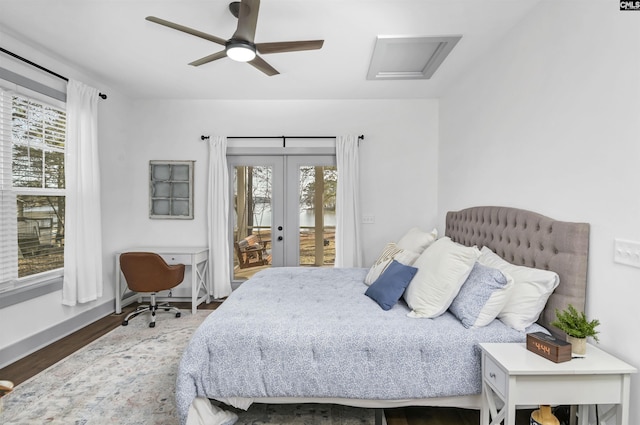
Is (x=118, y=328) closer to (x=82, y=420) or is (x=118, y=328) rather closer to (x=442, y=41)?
(x=82, y=420)

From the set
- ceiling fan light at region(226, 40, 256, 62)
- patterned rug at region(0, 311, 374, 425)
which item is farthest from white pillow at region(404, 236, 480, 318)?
ceiling fan light at region(226, 40, 256, 62)

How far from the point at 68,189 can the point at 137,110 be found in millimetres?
1645

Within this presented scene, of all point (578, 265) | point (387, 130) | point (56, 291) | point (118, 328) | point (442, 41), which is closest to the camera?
point (578, 265)

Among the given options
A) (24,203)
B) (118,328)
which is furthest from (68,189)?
(118,328)

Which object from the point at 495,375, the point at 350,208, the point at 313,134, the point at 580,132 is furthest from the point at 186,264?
the point at 580,132

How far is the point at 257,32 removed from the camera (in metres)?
2.54

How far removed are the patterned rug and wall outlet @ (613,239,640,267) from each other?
62.2 inches

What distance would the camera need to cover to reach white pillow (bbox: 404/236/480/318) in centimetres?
196

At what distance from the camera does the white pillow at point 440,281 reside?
1.96 metres

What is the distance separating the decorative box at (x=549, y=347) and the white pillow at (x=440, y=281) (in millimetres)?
463

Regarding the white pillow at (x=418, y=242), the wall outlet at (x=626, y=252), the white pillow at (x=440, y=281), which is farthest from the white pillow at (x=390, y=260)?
the wall outlet at (x=626, y=252)

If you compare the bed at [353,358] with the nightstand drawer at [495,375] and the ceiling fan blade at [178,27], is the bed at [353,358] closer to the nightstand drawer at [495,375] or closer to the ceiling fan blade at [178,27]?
the nightstand drawer at [495,375]

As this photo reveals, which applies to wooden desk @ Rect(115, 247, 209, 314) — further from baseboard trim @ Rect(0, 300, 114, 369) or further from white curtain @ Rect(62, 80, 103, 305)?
white curtain @ Rect(62, 80, 103, 305)

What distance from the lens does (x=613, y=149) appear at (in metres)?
1.57
